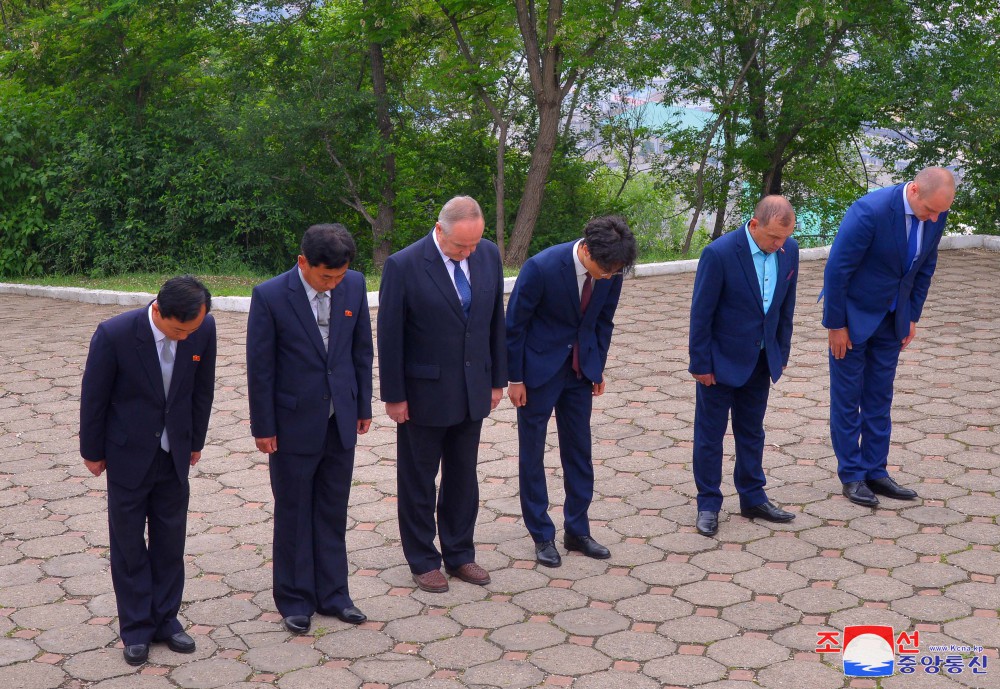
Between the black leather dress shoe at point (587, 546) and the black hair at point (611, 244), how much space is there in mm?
1495

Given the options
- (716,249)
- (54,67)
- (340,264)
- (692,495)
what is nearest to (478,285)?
(340,264)

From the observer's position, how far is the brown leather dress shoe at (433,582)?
553 centimetres

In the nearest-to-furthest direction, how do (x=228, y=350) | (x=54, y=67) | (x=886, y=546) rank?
(x=886, y=546)
(x=228, y=350)
(x=54, y=67)

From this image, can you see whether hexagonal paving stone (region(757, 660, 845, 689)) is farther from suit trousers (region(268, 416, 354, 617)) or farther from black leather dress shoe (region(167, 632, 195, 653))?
black leather dress shoe (region(167, 632, 195, 653))

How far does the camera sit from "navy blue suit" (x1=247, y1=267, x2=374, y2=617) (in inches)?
195

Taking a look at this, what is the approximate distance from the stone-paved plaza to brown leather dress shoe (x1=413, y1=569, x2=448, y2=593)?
0.16ft

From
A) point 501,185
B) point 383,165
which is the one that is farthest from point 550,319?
point 383,165

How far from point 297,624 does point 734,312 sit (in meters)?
2.81

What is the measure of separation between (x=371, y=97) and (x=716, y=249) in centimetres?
1338

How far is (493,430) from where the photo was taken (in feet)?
26.7

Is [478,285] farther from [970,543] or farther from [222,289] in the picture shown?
[222,289]

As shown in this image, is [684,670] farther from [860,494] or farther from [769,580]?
[860,494]

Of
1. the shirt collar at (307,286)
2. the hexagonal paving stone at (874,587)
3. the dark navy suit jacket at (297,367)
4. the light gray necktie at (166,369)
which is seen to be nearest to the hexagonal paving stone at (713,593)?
the hexagonal paving stone at (874,587)

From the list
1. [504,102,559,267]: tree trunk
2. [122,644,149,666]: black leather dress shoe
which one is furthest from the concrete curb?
[122,644,149,666]: black leather dress shoe
